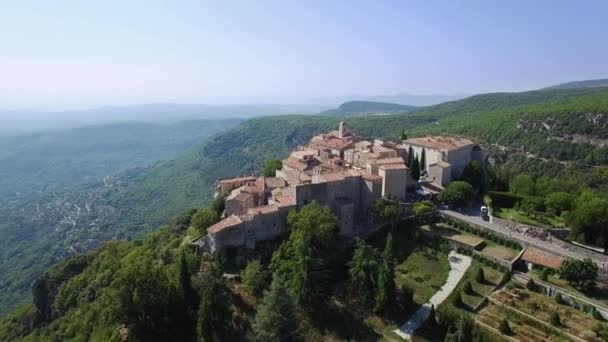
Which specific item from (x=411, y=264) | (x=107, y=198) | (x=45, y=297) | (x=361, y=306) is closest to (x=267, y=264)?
(x=361, y=306)

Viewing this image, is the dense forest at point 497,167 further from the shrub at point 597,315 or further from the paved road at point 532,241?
the shrub at point 597,315

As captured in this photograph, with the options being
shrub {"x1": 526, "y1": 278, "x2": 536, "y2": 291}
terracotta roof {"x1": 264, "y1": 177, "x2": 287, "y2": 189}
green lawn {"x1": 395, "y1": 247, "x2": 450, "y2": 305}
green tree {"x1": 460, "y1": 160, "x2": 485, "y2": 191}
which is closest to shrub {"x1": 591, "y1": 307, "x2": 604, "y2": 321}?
shrub {"x1": 526, "y1": 278, "x2": 536, "y2": 291}

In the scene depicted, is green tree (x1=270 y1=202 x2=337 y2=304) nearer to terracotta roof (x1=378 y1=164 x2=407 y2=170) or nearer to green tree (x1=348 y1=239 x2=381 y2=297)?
green tree (x1=348 y1=239 x2=381 y2=297)

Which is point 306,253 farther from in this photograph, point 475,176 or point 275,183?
point 475,176

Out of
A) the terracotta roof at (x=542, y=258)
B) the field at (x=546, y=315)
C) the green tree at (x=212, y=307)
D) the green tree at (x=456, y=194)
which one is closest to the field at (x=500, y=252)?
the terracotta roof at (x=542, y=258)

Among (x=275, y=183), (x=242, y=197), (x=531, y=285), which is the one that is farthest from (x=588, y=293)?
(x=242, y=197)

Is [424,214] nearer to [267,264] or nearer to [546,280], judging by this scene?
[546,280]
